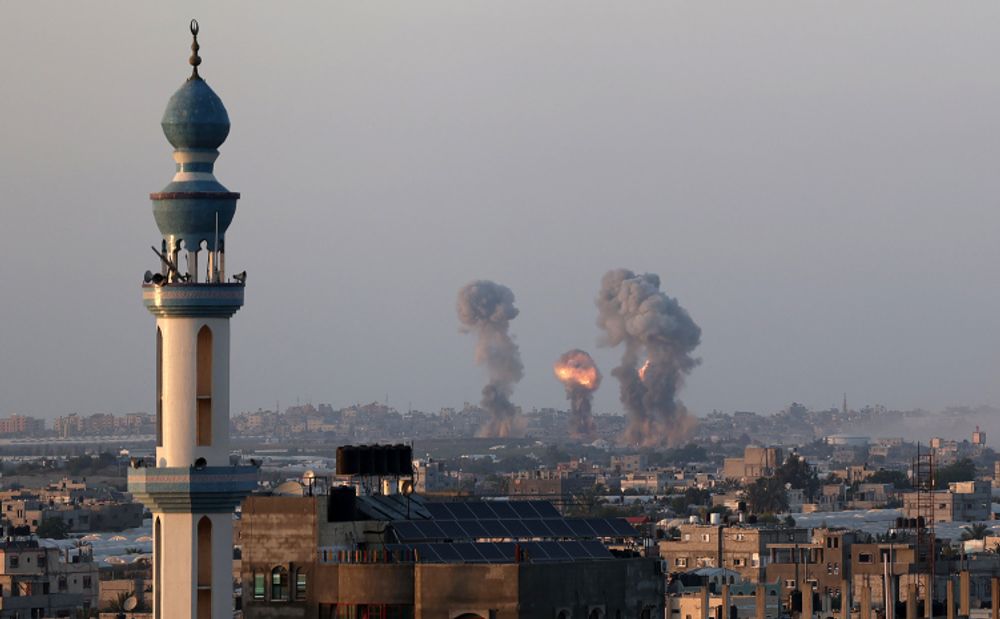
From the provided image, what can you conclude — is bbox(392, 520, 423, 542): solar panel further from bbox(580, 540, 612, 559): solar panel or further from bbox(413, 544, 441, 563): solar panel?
bbox(580, 540, 612, 559): solar panel

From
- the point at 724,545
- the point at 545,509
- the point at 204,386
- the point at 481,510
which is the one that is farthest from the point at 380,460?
the point at 724,545

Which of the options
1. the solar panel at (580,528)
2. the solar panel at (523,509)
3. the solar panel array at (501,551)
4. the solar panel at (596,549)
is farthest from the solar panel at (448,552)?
the solar panel at (580,528)

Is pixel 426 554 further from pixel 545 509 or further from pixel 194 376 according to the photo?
pixel 194 376

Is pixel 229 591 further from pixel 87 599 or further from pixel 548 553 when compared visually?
pixel 87 599

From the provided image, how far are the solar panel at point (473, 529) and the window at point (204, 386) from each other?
1289cm

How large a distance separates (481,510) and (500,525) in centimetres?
77

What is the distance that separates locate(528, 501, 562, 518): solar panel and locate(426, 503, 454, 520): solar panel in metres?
2.11

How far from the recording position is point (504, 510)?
219 feet

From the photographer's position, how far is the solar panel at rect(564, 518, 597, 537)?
66.4m

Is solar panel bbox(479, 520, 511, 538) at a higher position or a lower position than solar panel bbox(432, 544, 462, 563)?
higher

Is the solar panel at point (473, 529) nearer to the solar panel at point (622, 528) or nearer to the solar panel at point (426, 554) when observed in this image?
the solar panel at point (426, 554)

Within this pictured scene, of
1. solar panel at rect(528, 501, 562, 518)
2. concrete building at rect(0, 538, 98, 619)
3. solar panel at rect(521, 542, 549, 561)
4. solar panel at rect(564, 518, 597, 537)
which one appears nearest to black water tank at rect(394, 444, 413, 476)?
solar panel at rect(528, 501, 562, 518)

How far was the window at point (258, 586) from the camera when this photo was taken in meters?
61.4

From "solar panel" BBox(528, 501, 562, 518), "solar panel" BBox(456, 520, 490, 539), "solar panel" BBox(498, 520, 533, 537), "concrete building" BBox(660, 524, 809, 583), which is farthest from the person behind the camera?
"concrete building" BBox(660, 524, 809, 583)
